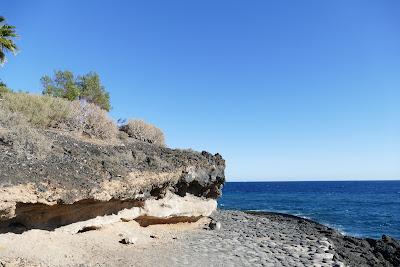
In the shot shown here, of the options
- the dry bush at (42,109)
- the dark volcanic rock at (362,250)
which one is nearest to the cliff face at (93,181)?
the dry bush at (42,109)

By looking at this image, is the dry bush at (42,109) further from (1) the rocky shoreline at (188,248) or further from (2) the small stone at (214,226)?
(2) the small stone at (214,226)

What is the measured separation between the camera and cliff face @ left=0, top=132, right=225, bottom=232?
11758 mm

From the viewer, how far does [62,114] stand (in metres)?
Result: 18.4

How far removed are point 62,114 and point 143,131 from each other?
557 cm

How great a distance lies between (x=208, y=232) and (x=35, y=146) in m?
8.70

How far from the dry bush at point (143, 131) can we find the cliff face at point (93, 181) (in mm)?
2175

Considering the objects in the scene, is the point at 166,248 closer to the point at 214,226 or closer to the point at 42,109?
the point at 214,226

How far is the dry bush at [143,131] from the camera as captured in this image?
22.8 metres

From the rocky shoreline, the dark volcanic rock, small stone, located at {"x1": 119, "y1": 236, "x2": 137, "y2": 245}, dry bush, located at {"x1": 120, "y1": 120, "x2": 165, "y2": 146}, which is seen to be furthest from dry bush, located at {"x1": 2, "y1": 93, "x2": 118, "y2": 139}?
the dark volcanic rock

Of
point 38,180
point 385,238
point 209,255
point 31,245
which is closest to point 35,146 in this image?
point 38,180

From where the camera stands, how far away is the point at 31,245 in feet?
38.8

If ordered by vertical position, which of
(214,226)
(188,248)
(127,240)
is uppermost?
A: (214,226)

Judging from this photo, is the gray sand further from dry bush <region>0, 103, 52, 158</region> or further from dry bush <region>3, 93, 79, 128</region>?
dry bush <region>3, 93, 79, 128</region>

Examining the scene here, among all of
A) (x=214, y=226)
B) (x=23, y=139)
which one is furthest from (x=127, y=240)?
(x=214, y=226)
